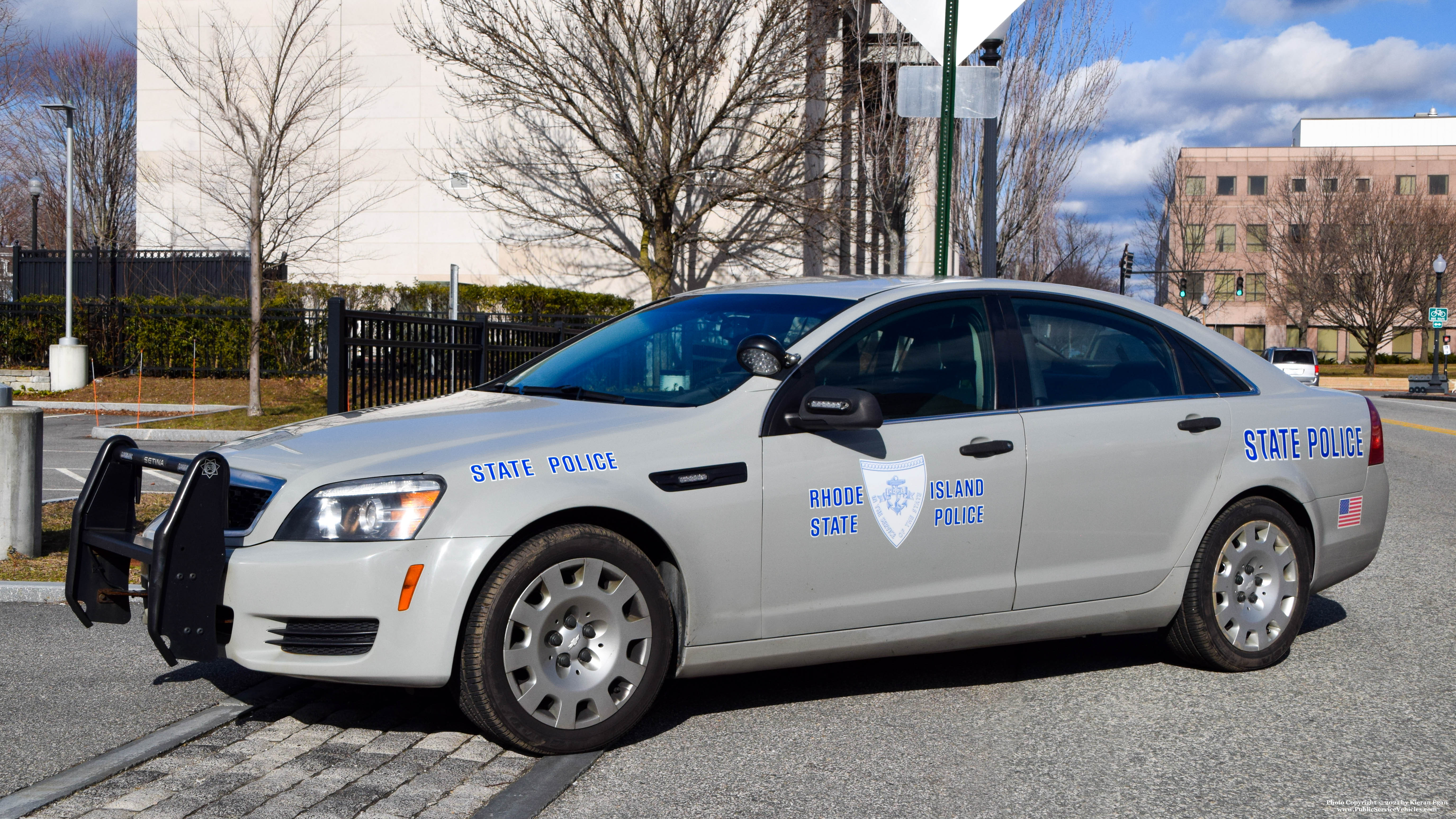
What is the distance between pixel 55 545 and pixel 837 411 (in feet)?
18.1

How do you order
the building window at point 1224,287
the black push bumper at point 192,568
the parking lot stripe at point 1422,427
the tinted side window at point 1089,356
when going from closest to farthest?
1. the black push bumper at point 192,568
2. the tinted side window at point 1089,356
3. the parking lot stripe at point 1422,427
4. the building window at point 1224,287

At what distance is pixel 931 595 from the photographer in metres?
4.72

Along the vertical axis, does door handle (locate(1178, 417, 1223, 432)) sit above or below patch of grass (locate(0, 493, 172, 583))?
above

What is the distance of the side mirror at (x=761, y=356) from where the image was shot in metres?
4.51

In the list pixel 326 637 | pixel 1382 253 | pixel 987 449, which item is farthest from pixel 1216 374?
pixel 1382 253

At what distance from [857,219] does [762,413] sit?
72.0 ft

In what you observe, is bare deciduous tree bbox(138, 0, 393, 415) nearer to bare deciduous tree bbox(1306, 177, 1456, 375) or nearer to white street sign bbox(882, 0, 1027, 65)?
white street sign bbox(882, 0, 1027, 65)

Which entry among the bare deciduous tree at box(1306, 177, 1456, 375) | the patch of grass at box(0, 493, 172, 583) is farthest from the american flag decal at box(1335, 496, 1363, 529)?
the bare deciduous tree at box(1306, 177, 1456, 375)

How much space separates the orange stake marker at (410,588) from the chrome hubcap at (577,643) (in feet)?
1.05

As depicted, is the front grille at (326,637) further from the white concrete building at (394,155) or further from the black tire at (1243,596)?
the white concrete building at (394,155)

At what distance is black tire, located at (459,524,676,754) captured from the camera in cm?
399

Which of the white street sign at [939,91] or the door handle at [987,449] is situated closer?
the door handle at [987,449]

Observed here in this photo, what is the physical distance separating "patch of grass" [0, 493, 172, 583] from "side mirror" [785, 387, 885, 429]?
262 cm

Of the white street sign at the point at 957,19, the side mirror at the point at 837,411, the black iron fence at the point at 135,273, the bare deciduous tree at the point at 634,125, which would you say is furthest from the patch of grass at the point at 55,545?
the black iron fence at the point at 135,273
